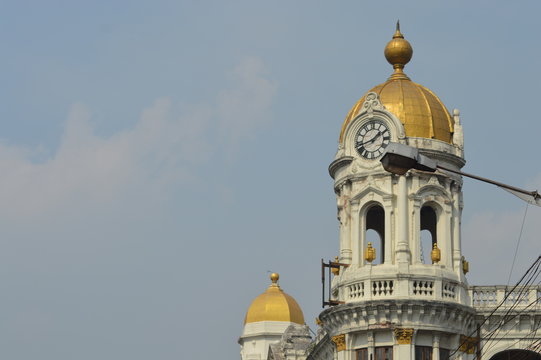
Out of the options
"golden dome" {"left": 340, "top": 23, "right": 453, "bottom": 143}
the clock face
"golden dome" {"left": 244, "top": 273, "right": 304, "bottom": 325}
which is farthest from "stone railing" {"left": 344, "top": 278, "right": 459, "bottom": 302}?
"golden dome" {"left": 244, "top": 273, "right": 304, "bottom": 325}

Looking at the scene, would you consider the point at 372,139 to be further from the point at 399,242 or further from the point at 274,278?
the point at 274,278

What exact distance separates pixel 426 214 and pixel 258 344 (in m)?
41.9

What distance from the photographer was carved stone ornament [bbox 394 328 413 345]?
2443 inches

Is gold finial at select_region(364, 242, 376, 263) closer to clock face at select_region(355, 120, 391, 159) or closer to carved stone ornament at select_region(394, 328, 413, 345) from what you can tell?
carved stone ornament at select_region(394, 328, 413, 345)

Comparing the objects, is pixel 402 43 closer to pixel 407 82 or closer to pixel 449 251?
pixel 407 82

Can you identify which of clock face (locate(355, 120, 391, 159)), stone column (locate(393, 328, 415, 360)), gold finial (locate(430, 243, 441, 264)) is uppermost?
clock face (locate(355, 120, 391, 159))

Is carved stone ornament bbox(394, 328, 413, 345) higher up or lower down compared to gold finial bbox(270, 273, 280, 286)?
lower down

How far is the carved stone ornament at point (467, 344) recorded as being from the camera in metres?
63.7

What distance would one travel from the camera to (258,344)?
107125 mm

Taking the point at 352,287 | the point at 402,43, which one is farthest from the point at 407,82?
the point at 352,287

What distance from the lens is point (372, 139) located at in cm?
6512

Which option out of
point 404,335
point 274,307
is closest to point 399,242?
A: point 404,335

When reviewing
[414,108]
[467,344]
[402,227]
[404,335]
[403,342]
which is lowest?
[403,342]

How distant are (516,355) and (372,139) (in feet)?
41.6
